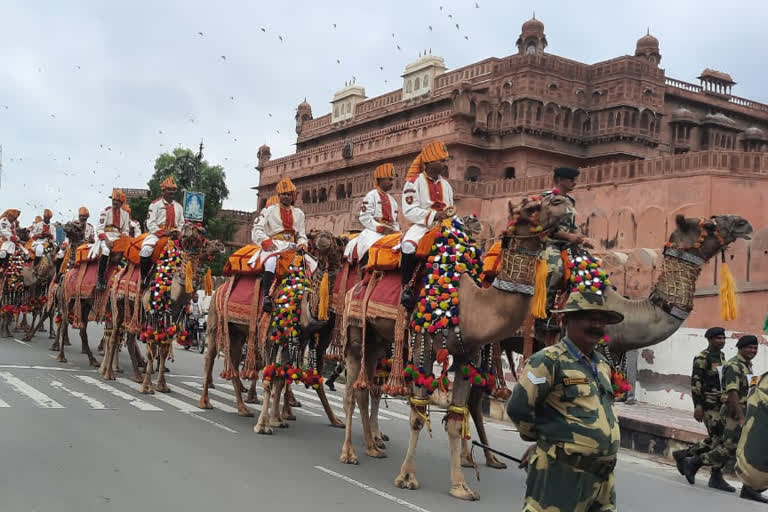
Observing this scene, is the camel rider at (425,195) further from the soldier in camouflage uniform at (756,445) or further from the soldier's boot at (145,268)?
the soldier's boot at (145,268)

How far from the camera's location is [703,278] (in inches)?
1044

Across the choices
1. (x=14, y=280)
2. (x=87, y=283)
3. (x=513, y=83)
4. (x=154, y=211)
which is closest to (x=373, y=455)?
(x=154, y=211)

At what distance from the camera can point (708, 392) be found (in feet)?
32.8

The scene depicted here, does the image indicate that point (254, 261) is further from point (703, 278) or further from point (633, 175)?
point (633, 175)

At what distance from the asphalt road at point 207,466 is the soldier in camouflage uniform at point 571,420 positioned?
3.03 metres

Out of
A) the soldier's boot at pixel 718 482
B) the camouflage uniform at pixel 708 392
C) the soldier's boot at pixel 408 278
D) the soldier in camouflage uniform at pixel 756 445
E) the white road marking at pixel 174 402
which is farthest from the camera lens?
the white road marking at pixel 174 402

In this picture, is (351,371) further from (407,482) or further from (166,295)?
(166,295)

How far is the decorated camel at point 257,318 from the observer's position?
35.3 ft

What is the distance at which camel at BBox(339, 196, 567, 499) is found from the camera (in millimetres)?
7020

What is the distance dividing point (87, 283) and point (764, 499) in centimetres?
1349

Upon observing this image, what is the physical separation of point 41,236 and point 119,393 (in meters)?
11.3

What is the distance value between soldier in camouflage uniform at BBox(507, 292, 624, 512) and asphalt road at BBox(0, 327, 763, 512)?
119 inches

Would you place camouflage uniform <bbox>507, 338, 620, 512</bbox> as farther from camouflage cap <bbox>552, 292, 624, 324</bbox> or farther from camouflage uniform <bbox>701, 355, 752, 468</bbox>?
camouflage uniform <bbox>701, 355, 752, 468</bbox>

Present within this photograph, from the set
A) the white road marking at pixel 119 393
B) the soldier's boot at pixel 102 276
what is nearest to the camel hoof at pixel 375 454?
the white road marking at pixel 119 393
